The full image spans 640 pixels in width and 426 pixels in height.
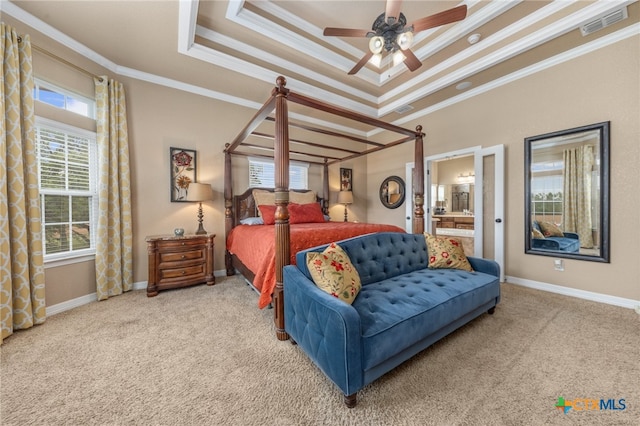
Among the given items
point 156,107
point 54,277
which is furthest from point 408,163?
point 54,277

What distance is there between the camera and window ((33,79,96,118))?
251cm

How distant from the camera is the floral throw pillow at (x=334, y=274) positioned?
1.65m

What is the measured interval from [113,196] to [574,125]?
19.2 ft

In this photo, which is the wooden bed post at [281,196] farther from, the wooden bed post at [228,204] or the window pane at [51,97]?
the window pane at [51,97]

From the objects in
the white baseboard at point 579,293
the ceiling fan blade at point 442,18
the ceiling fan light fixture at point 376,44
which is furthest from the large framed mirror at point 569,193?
the ceiling fan light fixture at point 376,44

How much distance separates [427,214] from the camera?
15.0ft

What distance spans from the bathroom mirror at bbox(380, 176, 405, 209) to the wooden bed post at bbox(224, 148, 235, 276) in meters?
3.31

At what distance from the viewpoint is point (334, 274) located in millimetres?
1707

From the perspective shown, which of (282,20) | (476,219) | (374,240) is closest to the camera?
(374,240)

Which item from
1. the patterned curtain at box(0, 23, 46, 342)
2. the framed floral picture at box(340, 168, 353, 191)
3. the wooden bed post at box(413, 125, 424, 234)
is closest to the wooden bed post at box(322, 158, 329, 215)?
the framed floral picture at box(340, 168, 353, 191)

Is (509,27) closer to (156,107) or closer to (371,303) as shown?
(371,303)

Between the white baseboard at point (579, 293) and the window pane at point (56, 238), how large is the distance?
19.2ft

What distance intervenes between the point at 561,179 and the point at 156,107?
5670 millimetres

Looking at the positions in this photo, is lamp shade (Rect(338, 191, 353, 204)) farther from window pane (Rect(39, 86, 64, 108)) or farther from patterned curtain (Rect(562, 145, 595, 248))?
window pane (Rect(39, 86, 64, 108))
